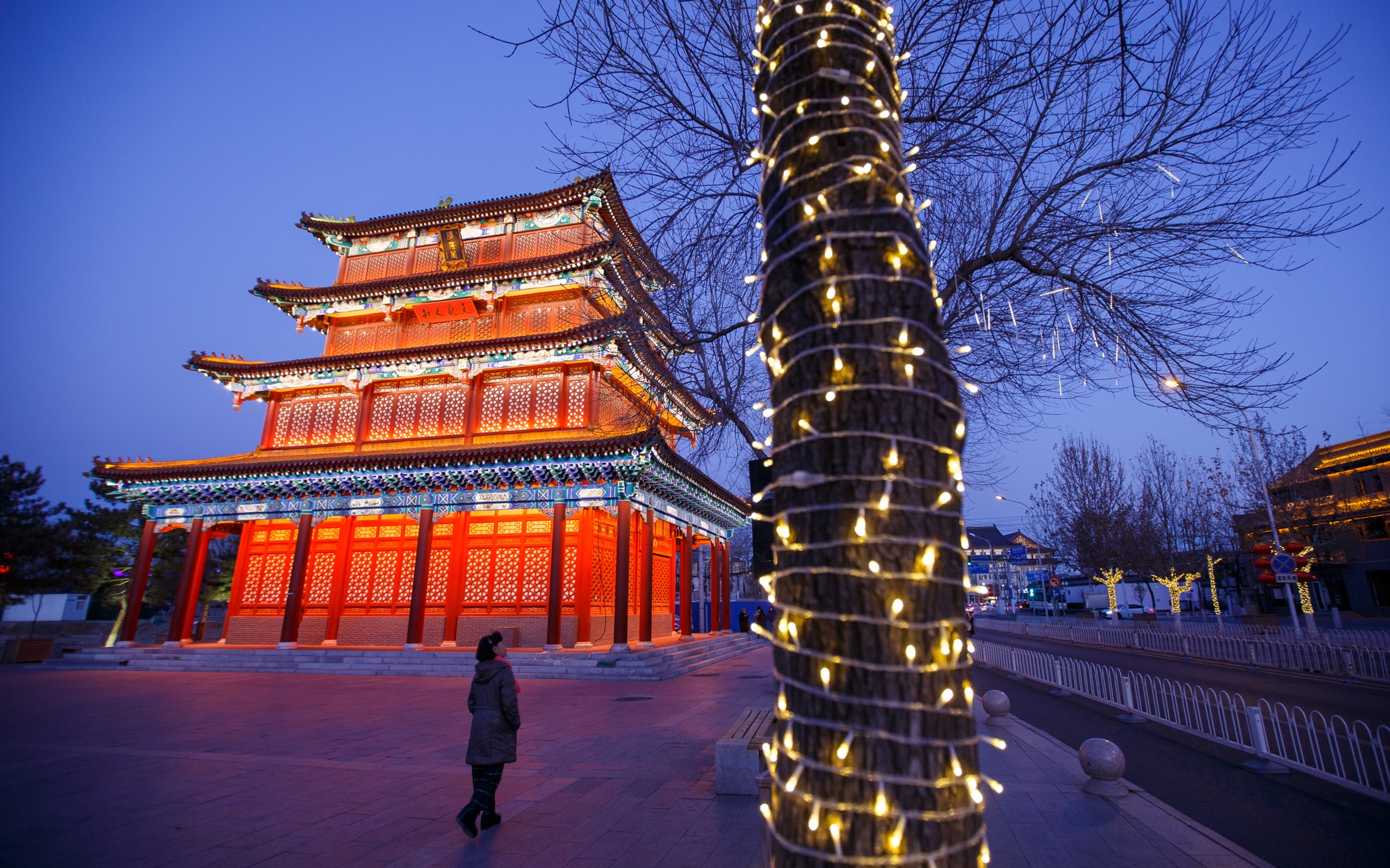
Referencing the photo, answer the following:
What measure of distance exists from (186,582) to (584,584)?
1205cm

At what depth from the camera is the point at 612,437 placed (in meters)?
15.4

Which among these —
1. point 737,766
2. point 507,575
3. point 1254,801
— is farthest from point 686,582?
point 1254,801

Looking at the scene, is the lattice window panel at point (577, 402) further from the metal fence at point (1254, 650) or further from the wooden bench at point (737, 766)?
the metal fence at point (1254, 650)

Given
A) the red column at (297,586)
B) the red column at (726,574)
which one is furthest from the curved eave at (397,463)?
the red column at (726,574)

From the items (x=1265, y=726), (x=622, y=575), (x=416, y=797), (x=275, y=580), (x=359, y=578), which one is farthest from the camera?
(x=275, y=580)

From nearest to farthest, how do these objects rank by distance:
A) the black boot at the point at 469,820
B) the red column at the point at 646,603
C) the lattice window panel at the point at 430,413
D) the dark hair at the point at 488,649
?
the black boot at the point at 469,820
the dark hair at the point at 488,649
the red column at the point at 646,603
the lattice window panel at the point at 430,413

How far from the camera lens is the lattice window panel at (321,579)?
1817 centimetres

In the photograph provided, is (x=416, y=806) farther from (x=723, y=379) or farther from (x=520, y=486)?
(x=520, y=486)

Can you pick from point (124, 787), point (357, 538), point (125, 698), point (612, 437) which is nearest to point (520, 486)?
point (612, 437)

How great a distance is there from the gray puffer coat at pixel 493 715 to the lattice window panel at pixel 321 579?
16.0m

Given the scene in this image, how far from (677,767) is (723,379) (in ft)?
14.3

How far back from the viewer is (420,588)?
53.3 ft

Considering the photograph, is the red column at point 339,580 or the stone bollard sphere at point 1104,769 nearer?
the stone bollard sphere at point 1104,769

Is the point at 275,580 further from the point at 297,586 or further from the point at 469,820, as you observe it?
the point at 469,820
